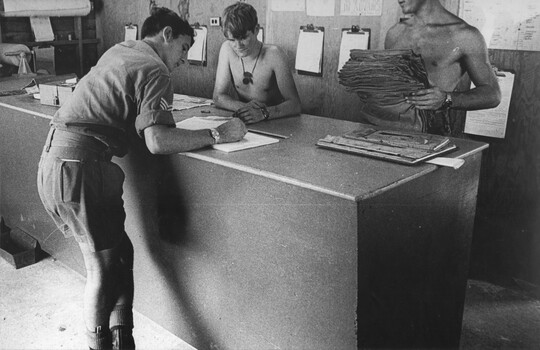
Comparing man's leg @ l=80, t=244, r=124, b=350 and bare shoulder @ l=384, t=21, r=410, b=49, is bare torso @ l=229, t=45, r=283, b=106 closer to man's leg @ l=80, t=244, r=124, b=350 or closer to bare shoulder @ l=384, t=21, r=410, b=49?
bare shoulder @ l=384, t=21, r=410, b=49

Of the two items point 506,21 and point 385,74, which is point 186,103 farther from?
point 506,21

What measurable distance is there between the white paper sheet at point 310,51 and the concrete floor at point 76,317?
1.76 m

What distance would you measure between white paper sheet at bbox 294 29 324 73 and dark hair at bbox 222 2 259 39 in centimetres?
68

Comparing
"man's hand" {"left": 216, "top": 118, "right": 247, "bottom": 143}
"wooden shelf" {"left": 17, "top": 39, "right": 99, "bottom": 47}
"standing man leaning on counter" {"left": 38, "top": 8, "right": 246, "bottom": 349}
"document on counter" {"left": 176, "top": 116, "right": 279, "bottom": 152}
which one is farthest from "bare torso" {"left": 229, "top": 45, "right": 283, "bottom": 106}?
"wooden shelf" {"left": 17, "top": 39, "right": 99, "bottom": 47}

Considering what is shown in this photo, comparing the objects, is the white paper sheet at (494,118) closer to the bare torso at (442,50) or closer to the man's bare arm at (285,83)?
the bare torso at (442,50)

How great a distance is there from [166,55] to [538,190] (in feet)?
6.98

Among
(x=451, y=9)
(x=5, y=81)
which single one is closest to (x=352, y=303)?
(x=451, y=9)

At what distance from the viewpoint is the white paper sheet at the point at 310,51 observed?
3674mm

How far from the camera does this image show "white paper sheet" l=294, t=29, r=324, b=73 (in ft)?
12.1

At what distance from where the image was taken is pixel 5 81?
4273 mm

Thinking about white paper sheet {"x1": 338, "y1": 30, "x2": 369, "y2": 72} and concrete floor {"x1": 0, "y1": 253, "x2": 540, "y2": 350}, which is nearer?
concrete floor {"x1": 0, "y1": 253, "x2": 540, "y2": 350}

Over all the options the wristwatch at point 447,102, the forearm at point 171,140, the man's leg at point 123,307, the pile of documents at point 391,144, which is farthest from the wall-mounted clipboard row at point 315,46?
the man's leg at point 123,307

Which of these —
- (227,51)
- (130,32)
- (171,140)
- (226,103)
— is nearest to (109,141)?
(171,140)

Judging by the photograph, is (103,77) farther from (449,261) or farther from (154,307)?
(449,261)
